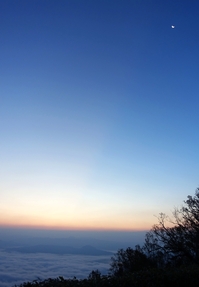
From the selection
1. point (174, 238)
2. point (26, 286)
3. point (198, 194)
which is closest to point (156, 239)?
point (174, 238)

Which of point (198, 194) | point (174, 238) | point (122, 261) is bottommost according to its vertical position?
point (122, 261)

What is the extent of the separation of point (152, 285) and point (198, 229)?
16396 mm

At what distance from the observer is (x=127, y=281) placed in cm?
774

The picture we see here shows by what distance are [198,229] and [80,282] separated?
17.9 metres

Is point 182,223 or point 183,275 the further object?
point 182,223

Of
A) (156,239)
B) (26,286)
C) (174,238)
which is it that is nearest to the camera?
(26,286)

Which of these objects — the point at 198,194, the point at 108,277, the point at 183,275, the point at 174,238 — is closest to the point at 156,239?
the point at 174,238

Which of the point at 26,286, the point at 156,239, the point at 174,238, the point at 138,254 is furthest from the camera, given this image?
the point at 156,239

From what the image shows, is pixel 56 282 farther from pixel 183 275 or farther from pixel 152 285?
pixel 183 275

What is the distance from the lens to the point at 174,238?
2225cm

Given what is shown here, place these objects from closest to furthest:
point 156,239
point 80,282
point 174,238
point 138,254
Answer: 1. point 80,282
2. point 138,254
3. point 174,238
4. point 156,239

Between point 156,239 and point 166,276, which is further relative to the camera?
point 156,239

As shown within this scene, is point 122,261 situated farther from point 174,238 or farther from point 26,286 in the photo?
point 26,286

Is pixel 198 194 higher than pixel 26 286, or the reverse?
pixel 198 194
